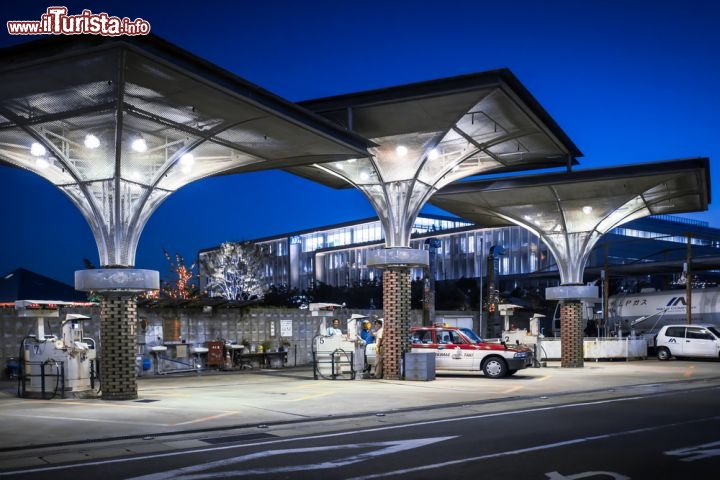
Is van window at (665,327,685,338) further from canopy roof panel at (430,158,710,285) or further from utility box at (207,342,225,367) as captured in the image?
utility box at (207,342,225,367)

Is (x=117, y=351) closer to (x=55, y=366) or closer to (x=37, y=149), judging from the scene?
(x=55, y=366)

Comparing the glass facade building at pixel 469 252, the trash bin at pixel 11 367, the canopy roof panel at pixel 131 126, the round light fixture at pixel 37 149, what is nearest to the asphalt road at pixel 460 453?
the canopy roof panel at pixel 131 126

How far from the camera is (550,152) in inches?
1001

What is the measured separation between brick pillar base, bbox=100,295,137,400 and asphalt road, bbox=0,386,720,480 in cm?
623

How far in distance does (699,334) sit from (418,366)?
64.9 feet

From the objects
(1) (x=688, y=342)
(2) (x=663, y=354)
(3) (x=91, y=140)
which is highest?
(3) (x=91, y=140)

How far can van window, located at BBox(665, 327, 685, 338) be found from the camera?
124ft

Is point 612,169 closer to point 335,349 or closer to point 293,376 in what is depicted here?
point 335,349

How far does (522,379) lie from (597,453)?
14.5 m

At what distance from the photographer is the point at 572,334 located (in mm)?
32594

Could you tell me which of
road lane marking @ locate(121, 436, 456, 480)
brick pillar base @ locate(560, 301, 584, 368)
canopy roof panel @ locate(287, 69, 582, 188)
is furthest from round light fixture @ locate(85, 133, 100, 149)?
brick pillar base @ locate(560, 301, 584, 368)

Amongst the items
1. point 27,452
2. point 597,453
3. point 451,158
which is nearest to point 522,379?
point 451,158

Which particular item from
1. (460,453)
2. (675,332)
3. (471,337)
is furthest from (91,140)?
(675,332)

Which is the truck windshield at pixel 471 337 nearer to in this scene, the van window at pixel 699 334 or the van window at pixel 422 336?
the van window at pixel 422 336
